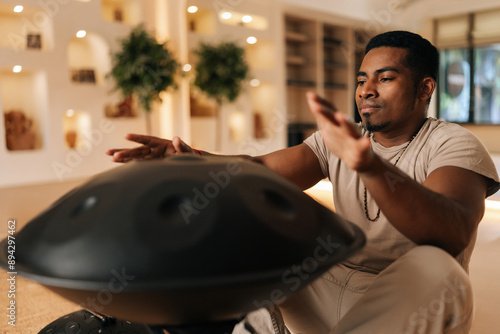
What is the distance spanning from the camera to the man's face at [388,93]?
1385 millimetres

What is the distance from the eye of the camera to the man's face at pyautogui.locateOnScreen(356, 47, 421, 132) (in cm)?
138

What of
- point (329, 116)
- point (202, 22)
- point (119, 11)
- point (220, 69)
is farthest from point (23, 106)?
point (329, 116)

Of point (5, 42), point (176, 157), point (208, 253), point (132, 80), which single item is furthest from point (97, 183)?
point (5, 42)

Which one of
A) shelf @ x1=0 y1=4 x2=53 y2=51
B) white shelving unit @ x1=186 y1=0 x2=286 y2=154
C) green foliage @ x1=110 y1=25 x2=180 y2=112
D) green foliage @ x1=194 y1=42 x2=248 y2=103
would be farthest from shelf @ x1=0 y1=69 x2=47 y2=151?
white shelving unit @ x1=186 y1=0 x2=286 y2=154

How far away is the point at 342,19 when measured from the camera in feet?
27.3

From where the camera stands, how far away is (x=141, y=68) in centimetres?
517

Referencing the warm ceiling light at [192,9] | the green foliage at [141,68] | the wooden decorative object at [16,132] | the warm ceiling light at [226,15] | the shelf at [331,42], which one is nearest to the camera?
the wooden decorative object at [16,132]

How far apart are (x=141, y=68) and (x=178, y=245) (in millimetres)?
4763

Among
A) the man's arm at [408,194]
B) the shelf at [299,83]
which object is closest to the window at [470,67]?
the shelf at [299,83]

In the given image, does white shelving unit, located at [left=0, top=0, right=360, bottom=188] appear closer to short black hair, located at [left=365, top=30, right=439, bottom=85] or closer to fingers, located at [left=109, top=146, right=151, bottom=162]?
fingers, located at [left=109, top=146, right=151, bottom=162]

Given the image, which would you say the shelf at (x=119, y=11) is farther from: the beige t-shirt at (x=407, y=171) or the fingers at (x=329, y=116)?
the fingers at (x=329, y=116)

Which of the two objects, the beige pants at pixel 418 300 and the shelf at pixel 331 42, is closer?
the beige pants at pixel 418 300

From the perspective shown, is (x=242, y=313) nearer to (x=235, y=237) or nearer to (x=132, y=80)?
(x=235, y=237)

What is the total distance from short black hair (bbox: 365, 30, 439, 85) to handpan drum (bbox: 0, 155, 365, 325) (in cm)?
77
